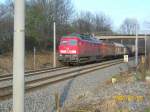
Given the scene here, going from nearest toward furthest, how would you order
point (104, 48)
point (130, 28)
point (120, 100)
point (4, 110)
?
point (4, 110)
point (120, 100)
point (104, 48)
point (130, 28)

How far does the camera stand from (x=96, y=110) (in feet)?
33.8

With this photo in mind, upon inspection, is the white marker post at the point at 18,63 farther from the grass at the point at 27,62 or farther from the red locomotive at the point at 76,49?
the red locomotive at the point at 76,49

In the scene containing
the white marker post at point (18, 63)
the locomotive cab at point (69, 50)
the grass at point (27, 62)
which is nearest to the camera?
the white marker post at point (18, 63)

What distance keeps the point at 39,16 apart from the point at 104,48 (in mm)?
11082

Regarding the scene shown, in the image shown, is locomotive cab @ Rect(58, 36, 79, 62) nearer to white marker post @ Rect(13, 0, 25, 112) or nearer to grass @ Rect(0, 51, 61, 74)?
grass @ Rect(0, 51, 61, 74)

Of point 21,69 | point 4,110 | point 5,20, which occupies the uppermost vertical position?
point 5,20

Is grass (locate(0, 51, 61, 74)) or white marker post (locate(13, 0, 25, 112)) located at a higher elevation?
white marker post (locate(13, 0, 25, 112))

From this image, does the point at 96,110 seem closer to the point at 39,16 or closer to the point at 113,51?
the point at 39,16

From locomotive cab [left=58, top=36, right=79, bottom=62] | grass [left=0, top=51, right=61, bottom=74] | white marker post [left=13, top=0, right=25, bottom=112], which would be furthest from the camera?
locomotive cab [left=58, top=36, right=79, bottom=62]

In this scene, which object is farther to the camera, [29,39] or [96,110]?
[29,39]

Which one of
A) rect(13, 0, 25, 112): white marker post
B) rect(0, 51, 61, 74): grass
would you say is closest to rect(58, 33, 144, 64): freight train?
rect(0, 51, 61, 74): grass

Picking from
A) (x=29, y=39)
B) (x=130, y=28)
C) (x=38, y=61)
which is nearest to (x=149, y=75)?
(x=38, y=61)

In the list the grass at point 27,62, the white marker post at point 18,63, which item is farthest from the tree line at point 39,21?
the white marker post at point 18,63

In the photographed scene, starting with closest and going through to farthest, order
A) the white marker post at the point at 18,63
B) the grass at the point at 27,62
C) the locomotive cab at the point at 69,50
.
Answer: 1. the white marker post at the point at 18,63
2. the grass at the point at 27,62
3. the locomotive cab at the point at 69,50
